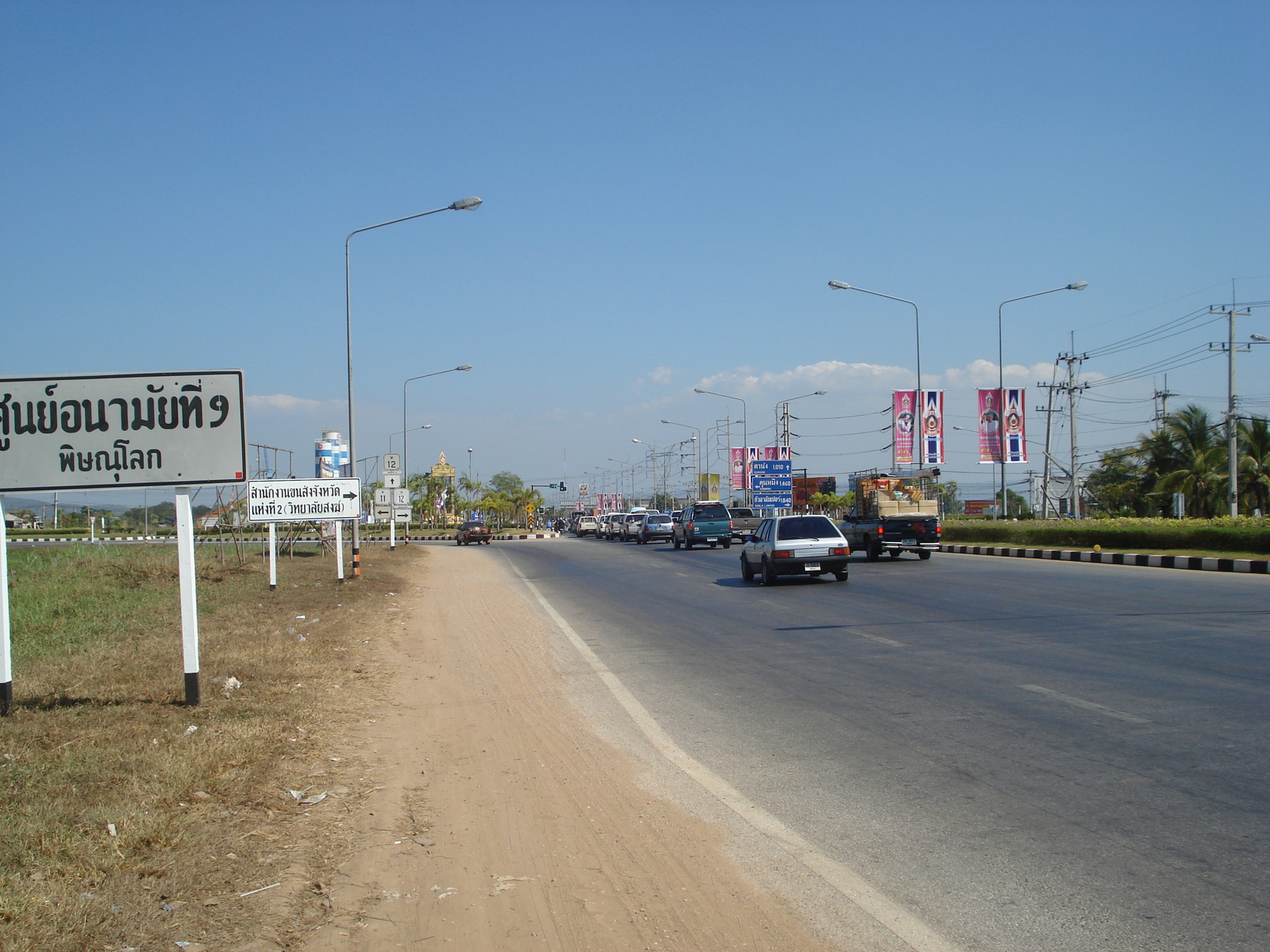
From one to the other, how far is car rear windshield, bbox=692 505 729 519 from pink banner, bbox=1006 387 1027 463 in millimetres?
14261

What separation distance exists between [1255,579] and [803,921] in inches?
797

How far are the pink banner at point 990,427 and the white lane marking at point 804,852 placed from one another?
137 ft

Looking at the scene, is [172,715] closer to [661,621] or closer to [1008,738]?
[1008,738]

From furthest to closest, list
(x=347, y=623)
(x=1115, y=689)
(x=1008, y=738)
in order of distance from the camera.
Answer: (x=347, y=623) < (x=1115, y=689) < (x=1008, y=738)

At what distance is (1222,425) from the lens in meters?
45.6

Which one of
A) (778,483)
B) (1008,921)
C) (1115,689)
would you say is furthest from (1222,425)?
(1008,921)

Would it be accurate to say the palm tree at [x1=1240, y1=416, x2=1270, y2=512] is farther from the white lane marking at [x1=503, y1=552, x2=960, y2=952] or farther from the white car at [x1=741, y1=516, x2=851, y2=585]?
the white lane marking at [x1=503, y1=552, x2=960, y2=952]

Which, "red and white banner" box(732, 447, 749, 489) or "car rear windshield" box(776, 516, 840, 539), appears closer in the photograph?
"car rear windshield" box(776, 516, 840, 539)

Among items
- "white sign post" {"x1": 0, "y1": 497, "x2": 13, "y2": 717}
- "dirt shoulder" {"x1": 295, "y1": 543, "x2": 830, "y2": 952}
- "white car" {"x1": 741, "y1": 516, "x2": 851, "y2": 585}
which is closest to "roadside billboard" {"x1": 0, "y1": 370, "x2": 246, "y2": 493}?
"white sign post" {"x1": 0, "y1": 497, "x2": 13, "y2": 717}

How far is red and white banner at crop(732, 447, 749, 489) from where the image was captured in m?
68.9

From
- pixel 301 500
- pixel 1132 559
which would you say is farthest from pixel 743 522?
pixel 301 500

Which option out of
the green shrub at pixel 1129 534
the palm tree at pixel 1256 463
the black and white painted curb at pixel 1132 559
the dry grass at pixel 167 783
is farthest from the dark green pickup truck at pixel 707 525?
the dry grass at pixel 167 783

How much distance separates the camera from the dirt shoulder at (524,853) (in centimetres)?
416

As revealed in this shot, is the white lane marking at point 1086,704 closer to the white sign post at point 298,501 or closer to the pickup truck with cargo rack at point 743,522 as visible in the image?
the white sign post at point 298,501
